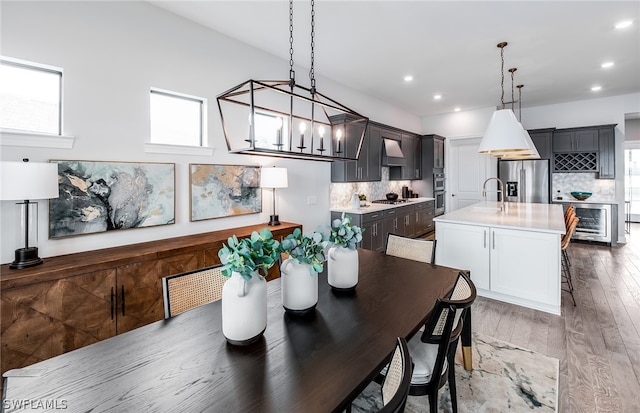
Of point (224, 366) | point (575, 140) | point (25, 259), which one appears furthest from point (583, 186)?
point (25, 259)

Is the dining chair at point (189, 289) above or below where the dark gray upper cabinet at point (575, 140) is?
below

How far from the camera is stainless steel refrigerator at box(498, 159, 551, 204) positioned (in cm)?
654

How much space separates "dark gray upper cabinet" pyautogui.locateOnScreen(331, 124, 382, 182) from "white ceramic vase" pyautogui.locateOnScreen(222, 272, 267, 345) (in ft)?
12.6

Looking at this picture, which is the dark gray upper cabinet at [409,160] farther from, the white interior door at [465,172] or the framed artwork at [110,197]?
the framed artwork at [110,197]

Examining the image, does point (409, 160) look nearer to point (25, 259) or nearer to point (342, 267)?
point (342, 267)

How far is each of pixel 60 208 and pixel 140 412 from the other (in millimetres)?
2254

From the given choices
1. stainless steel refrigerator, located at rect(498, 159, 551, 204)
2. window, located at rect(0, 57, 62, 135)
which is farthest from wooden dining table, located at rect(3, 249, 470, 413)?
stainless steel refrigerator, located at rect(498, 159, 551, 204)

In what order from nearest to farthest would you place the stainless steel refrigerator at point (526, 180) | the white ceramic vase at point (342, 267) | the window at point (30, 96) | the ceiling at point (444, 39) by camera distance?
the white ceramic vase at point (342, 267), the window at point (30, 96), the ceiling at point (444, 39), the stainless steel refrigerator at point (526, 180)

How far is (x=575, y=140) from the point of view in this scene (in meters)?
6.34

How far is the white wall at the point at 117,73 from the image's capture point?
226 cm

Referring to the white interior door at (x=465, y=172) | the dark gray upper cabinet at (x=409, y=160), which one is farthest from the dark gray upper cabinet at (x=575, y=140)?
the dark gray upper cabinet at (x=409, y=160)

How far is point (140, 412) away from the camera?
0.86 metres

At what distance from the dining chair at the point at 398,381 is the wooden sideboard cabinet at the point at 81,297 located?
2148mm

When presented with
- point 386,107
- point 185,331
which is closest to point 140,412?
point 185,331
